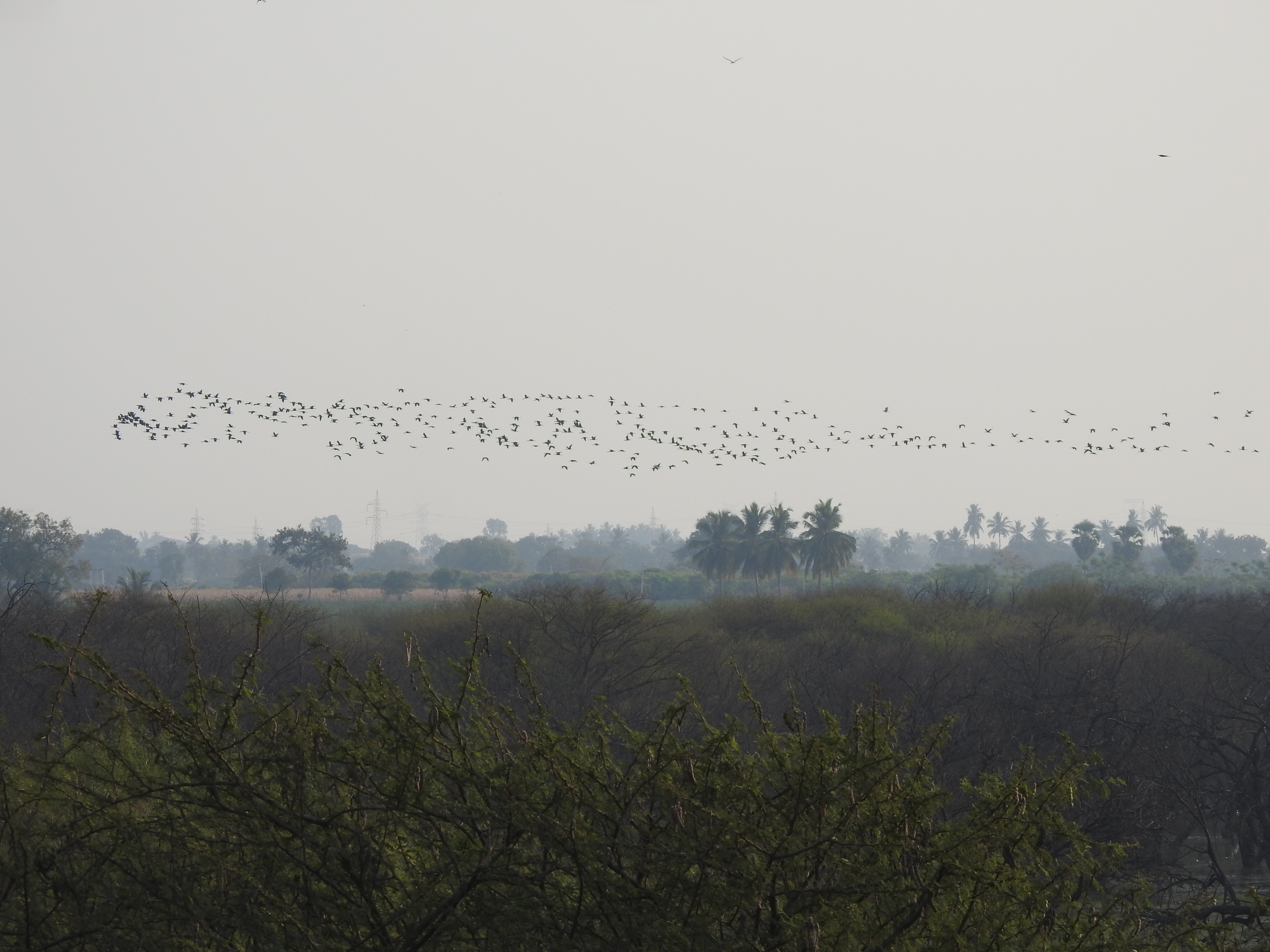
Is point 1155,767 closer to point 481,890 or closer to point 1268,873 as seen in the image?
point 1268,873

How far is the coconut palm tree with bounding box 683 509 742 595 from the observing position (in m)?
103

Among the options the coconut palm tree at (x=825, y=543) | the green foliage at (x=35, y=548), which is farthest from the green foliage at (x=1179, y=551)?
the green foliage at (x=35, y=548)

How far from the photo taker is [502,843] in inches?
187

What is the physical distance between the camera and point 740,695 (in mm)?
5430

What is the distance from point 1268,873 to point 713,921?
2140cm

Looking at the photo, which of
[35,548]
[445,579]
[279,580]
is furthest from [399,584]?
[35,548]

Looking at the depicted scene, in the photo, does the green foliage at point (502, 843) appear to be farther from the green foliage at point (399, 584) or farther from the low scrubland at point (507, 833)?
the green foliage at point (399, 584)

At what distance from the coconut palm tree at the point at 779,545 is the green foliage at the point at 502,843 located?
9774cm

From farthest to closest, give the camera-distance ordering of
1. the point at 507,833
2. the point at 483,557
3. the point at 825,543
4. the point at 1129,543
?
the point at 483,557 < the point at 1129,543 < the point at 825,543 < the point at 507,833

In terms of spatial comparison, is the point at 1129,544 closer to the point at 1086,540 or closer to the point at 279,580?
the point at 1086,540

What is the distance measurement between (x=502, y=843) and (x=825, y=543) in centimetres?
9717

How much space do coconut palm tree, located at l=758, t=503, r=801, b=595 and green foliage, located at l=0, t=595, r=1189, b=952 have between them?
97738mm

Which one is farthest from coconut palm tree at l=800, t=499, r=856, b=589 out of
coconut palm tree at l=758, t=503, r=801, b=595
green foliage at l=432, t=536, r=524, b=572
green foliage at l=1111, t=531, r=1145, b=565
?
green foliage at l=432, t=536, r=524, b=572

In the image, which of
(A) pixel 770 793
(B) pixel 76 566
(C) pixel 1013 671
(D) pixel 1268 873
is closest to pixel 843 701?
(C) pixel 1013 671
